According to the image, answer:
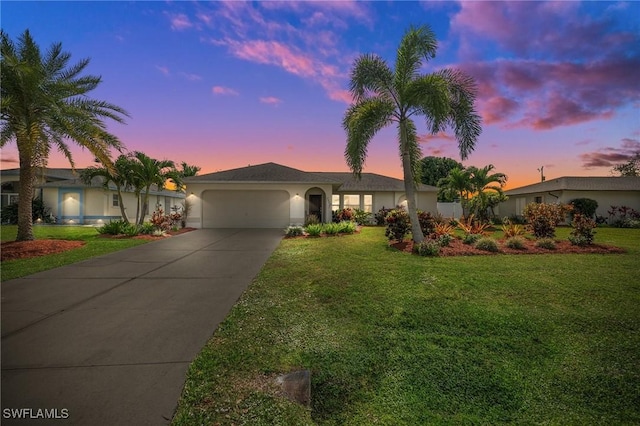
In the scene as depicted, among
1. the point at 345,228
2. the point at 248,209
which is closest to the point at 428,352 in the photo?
the point at 345,228

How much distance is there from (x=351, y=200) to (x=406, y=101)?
12.9 metres

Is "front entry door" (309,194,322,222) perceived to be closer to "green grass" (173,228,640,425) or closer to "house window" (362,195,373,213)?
"house window" (362,195,373,213)

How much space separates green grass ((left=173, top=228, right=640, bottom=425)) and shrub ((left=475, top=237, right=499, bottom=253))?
3.17m

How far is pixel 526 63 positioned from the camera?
11.6 meters

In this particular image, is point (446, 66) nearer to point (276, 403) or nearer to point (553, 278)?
point (553, 278)

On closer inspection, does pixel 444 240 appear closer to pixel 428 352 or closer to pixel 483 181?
pixel 428 352

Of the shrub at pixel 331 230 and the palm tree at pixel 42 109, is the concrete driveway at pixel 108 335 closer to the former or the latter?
the palm tree at pixel 42 109

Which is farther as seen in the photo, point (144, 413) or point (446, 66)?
point (446, 66)

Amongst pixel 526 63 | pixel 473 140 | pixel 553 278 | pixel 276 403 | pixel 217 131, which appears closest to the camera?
pixel 276 403

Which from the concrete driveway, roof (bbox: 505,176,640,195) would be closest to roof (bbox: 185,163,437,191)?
roof (bbox: 505,176,640,195)

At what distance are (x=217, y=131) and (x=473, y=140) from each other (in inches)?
548

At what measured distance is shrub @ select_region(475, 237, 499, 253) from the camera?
30.9ft

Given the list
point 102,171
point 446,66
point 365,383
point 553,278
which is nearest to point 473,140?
point 446,66

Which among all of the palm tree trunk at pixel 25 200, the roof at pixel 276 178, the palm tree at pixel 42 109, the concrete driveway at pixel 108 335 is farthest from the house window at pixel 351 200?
the palm tree trunk at pixel 25 200
